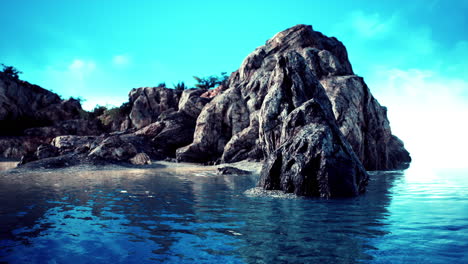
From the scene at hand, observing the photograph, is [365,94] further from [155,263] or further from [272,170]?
[155,263]

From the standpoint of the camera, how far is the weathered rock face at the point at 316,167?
34.2 ft

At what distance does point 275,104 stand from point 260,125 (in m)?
2.22

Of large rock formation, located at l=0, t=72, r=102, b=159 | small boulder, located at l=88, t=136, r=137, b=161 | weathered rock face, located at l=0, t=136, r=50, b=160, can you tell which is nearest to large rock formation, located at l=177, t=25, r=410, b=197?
small boulder, located at l=88, t=136, r=137, b=161

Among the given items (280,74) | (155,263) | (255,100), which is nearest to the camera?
(155,263)

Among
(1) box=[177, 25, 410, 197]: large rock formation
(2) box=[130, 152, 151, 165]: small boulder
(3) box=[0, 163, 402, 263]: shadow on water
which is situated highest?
(1) box=[177, 25, 410, 197]: large rock formation

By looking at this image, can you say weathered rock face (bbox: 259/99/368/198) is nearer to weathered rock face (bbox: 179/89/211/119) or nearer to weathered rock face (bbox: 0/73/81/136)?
weathered rock face (bbox: 179/89/211/119)

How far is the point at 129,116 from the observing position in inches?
1967

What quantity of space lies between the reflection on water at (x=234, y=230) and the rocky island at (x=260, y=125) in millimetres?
2057

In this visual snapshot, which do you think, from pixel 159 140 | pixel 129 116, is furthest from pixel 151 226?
pixel 129 116

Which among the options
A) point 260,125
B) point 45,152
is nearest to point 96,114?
point 45,152

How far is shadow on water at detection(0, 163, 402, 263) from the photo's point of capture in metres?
4.60

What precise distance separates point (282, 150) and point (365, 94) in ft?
76.7

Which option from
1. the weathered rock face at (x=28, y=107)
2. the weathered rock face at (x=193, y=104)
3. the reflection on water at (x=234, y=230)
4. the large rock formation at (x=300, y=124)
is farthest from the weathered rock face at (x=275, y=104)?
the weathered rock face at (x=28, y=107)

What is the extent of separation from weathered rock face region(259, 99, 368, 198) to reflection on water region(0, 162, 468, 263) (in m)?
0.87
